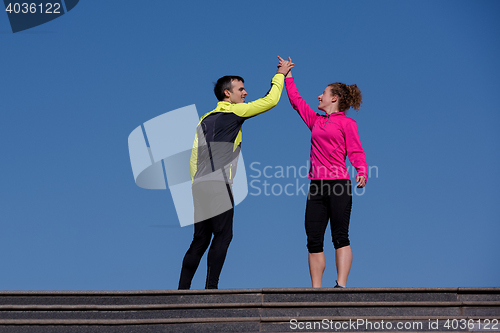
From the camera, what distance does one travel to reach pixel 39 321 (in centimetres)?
477

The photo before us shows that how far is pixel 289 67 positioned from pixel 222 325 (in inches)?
129

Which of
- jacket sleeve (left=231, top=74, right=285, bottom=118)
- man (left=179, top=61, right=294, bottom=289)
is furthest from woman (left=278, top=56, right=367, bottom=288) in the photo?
man (left=179, top=61, right=294, bottom=289)

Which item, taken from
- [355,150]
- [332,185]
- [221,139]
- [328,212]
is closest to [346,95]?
[355,150]

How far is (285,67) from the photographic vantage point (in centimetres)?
676

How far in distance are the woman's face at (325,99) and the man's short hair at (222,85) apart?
961mm

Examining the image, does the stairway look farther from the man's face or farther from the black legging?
the man's face

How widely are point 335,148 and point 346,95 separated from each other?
2.34ft

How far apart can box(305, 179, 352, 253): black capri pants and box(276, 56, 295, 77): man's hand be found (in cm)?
144

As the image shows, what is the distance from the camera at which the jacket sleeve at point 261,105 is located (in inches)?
244

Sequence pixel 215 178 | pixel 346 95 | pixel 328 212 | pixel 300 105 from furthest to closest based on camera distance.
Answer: pixel 300 105, pixel 346 95, pixel 328 212, pixel 215 178

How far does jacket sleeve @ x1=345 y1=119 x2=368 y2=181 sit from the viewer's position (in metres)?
6.09

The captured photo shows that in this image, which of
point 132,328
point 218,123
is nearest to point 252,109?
point 218,123

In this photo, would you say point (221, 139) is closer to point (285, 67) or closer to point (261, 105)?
point (261, 105)

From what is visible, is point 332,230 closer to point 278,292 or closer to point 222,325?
point 278,292
